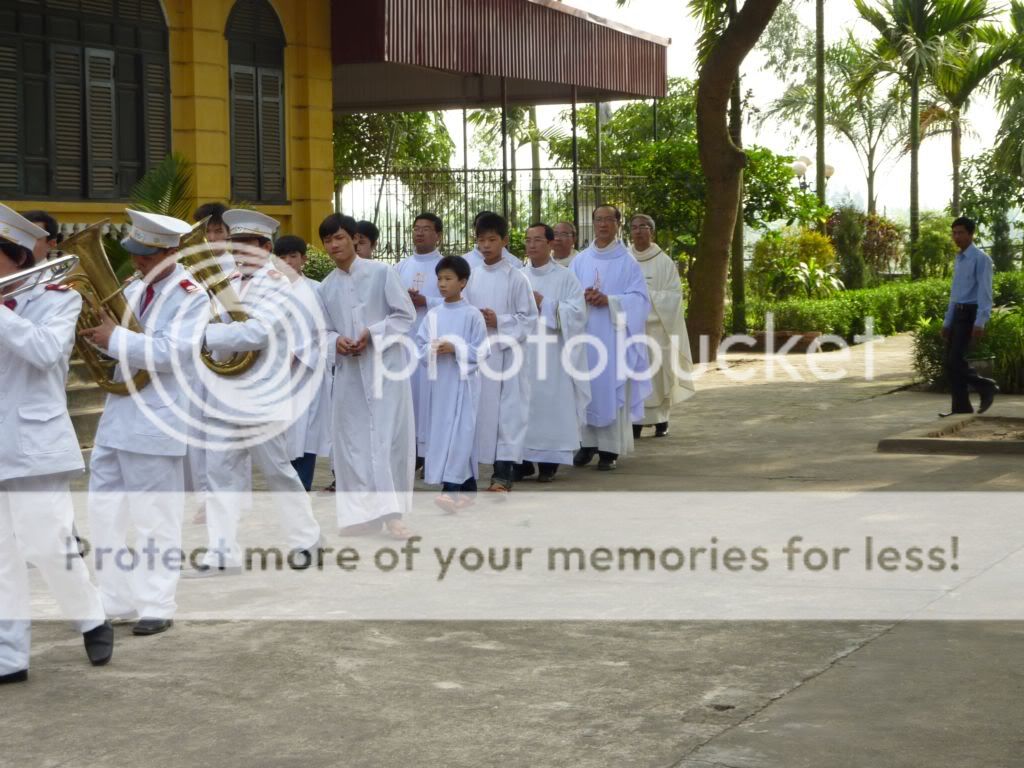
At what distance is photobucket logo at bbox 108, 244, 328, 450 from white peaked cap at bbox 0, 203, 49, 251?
0.50 m

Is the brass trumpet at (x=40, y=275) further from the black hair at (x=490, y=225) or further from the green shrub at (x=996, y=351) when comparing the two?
the green shrub at (x=996, y=351)

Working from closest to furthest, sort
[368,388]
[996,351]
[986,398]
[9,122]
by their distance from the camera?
[368,388]
[986,398]
[9,122]
[996,351]

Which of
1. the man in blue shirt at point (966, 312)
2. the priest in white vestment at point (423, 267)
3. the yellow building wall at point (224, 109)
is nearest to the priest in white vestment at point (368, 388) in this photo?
the priest in white vestment at point (423, 267)

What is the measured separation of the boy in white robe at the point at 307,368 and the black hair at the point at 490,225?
1.23 metres

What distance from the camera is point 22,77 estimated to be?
1466cm

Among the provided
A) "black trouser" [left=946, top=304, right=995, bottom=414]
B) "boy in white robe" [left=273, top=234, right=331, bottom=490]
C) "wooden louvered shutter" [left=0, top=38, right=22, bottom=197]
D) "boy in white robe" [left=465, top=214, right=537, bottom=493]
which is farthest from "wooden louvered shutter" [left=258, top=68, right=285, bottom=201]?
"boy in white robe" [left=273, top=234, right=331, bottom=490]

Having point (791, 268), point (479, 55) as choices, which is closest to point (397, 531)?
point (479, 55)

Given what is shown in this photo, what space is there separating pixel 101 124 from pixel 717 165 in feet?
24.4

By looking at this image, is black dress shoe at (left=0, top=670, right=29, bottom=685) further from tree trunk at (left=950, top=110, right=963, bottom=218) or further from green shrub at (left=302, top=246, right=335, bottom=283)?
tree trunk at (left=950, top=110, right=963, bottom=218)

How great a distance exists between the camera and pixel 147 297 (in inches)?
254

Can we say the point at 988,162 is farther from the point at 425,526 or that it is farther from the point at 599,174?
the point at 425,526

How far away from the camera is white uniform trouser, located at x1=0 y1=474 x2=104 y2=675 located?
5.64m

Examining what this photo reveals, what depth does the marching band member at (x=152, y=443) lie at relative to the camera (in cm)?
632

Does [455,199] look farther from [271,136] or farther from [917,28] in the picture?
[917,28]
